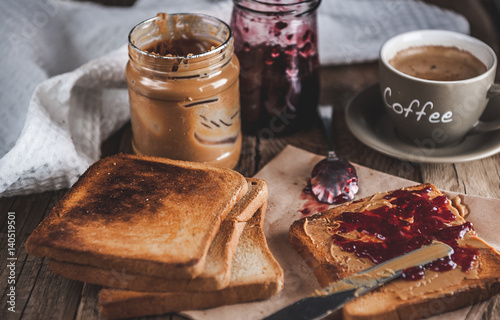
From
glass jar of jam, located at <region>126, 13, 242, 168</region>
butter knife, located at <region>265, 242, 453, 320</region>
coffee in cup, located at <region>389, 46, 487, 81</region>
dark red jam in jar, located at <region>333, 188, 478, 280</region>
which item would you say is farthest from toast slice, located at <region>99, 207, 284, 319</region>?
coffee in cup, located at <region>389, 46, 487, 81</region>

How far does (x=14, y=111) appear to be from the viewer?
2.25 metres

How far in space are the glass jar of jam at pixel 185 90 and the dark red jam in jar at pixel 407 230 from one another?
57 cm

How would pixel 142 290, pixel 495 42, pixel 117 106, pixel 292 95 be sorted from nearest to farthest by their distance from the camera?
pixel 142 290 → pixel 292 95 → pixel 117 106 → pixel 495 42

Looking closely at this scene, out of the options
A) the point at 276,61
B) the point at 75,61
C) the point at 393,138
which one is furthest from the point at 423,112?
the point at 75,61

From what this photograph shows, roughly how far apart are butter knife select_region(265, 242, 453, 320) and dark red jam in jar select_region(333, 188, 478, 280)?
0.09 ft

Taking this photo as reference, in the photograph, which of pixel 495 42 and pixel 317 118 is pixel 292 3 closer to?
pixel 317 118

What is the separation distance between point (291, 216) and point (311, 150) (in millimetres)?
477

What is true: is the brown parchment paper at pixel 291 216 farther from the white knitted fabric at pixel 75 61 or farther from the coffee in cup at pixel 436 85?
the white knitted fabric at pixel 75 61

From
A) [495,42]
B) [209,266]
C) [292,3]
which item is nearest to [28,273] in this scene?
[209,266]

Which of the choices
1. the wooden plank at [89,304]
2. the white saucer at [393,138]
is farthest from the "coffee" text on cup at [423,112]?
the wooden plank at [89,304]

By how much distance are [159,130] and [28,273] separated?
0.65 meters

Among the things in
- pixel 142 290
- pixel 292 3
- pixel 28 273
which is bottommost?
pixel 28 273

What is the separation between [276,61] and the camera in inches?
82.3

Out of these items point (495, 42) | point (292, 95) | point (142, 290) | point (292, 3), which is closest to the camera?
point (142, 290)
